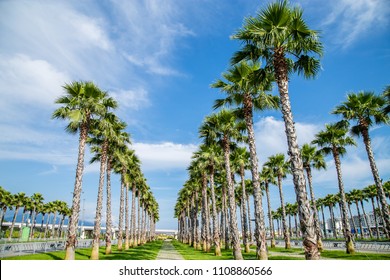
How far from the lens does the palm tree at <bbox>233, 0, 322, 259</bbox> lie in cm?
1034

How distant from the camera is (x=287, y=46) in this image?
1243 cm

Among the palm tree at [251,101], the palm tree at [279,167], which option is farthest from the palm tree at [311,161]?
the palm tree at [251,101]

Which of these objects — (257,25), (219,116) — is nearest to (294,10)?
(257,25)

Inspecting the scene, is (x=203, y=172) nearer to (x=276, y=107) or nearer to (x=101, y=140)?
(x=101, y=140)

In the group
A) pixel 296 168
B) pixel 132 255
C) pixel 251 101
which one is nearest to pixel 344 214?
pixel 251 101

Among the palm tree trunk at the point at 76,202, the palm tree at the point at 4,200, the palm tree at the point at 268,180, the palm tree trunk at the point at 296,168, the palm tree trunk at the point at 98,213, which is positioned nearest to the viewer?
the palm tree trunk at the point at 296,168

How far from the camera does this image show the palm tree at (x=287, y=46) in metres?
10.3

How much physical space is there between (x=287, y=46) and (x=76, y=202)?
16.0 meters

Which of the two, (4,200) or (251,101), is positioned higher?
(251,101)

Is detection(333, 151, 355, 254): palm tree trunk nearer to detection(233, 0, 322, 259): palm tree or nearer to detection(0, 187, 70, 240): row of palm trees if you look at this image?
detection(233, 0, 322, 259): palm tree

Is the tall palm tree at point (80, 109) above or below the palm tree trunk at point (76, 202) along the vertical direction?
above

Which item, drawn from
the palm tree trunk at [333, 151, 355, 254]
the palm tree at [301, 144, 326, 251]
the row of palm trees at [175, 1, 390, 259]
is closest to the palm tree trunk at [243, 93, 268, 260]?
the row of palm trees at [175, 1, 390, 259]

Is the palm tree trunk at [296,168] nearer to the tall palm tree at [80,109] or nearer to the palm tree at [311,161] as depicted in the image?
the tall palm tree at [80,109]
